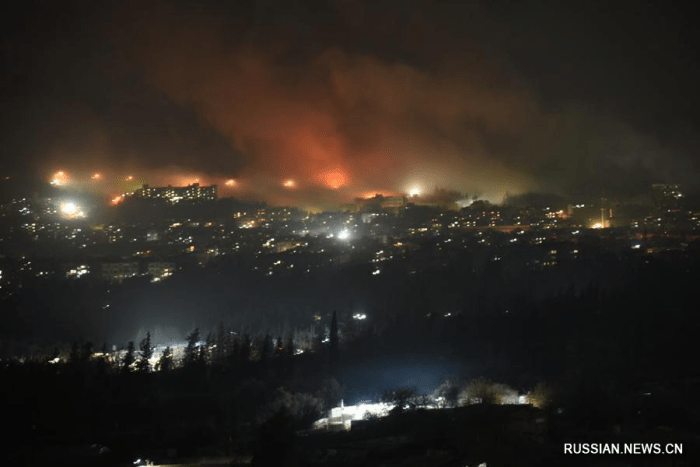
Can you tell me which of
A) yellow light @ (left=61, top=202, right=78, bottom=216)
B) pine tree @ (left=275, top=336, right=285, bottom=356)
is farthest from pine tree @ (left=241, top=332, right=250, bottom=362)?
yellow light @ (left=61, top=202, right=78, bottom=216)

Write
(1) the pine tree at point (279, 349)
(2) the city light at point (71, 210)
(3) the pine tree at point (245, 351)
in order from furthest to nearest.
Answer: (2) the city light at point (71, 210) → (1) the pine tree at point (279, 349) → (3) the pine tree at point (245, 351)

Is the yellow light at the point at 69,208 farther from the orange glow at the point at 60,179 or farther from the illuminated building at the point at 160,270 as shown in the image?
the illuminated building at the point at 160,270

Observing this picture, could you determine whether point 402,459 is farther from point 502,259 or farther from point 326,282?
point 502,259

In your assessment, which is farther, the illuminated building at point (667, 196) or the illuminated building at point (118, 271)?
the illuminated building at point (667, 196)

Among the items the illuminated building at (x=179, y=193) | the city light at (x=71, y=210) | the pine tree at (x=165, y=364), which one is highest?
the illuminated building at (x=179, y=193)

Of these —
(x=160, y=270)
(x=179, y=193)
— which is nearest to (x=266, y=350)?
(x=160, y=270)

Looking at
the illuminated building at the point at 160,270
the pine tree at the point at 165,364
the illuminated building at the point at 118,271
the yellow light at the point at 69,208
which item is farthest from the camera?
the yellow light at the point at 69,208

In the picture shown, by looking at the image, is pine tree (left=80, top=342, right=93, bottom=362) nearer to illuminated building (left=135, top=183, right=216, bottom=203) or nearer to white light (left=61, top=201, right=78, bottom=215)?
white light (left=61, top=201, right=78, bottom=215)

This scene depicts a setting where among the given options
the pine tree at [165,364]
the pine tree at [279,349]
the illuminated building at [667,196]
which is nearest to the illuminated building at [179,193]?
the pine tree at [279,349]
